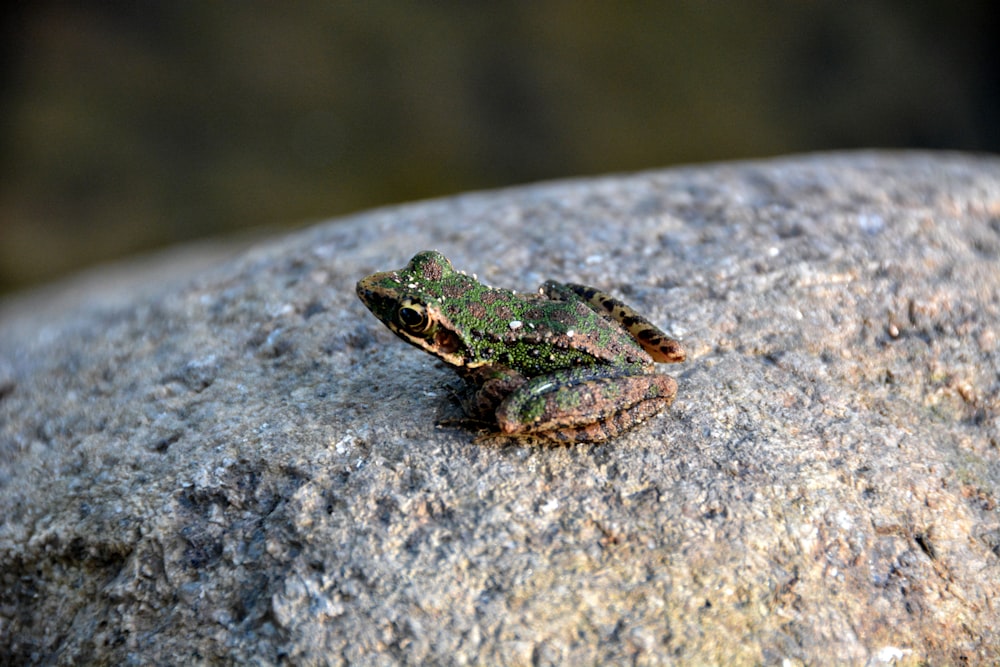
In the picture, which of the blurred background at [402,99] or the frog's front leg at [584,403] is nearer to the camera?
the frog's front leg at [584,403]

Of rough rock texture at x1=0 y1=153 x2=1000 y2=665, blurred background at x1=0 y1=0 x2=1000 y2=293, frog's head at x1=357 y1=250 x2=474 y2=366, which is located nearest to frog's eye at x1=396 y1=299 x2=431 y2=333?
frog's head at x1=357 y1=250 x2=474 y2=366

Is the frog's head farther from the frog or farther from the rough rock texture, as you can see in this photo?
the rough rock texture

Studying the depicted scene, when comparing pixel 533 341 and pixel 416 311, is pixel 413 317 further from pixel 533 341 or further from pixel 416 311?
pixel 533 341

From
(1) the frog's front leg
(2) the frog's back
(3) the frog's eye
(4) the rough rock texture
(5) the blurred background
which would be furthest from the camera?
(5) the blurred background

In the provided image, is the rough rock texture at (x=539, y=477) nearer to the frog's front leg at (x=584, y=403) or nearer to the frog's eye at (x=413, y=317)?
the frog's front leg at (x=584, y=403)

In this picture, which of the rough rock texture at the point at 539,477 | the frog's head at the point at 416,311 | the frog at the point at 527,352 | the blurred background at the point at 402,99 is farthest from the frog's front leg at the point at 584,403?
the blurred background at the point at 402,99

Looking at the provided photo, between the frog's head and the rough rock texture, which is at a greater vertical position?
the frog's head

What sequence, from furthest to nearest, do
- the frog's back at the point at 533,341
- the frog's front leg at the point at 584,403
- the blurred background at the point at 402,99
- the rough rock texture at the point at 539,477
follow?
the blurred background at the point at 402,99
the frog's back at the point at 533,341
the frog's front leg at the point at 584,403
the rough rock texture at the point at 539,477

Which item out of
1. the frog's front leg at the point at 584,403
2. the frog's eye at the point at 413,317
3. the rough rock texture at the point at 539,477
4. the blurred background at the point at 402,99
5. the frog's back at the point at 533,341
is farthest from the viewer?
the blurred background at the point at 402,99
